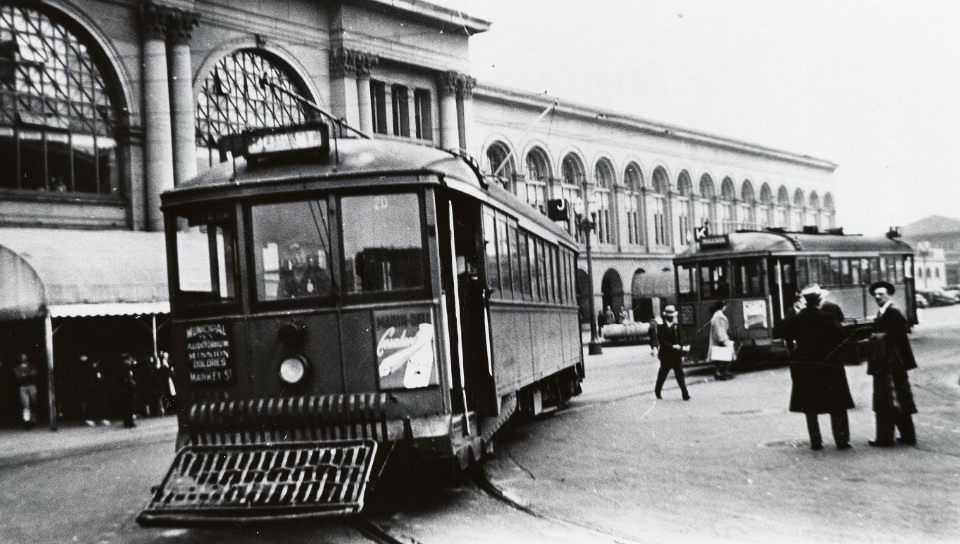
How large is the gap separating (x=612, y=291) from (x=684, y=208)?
8.25m

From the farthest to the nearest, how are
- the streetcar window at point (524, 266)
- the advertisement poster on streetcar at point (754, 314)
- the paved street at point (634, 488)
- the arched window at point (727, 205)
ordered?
the arched window at point (727, 205) → the advertisement poster on streetcar at point (754, 314) → the streetcar window at point (524, 266) → the paved street at point (634, 488)

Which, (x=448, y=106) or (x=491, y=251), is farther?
(x=448, y=106)

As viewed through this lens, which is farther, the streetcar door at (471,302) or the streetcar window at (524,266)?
the streetcar window at (524,266)

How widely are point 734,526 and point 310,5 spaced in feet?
92.6

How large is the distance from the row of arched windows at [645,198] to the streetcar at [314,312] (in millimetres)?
36114

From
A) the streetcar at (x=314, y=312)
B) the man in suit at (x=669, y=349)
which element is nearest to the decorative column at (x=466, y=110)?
the man in suit at (x=669, y=349)

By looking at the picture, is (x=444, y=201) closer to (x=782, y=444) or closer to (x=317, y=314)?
(x=317, y=314)

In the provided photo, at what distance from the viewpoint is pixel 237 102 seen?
93.6ft

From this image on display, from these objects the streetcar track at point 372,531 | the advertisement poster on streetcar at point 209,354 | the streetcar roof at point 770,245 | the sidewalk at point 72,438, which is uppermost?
the streetcar roof at point 770,245

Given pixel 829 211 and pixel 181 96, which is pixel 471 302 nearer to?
pixel 181 96

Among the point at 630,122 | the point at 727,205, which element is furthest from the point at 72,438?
the point at 727,205

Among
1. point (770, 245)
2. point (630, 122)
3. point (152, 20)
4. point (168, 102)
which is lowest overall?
point (770, 245)

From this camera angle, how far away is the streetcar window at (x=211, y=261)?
26.0ft

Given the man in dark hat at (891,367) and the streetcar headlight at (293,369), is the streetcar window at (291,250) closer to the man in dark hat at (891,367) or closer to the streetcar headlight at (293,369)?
the streetcar headlight at (293,369)
